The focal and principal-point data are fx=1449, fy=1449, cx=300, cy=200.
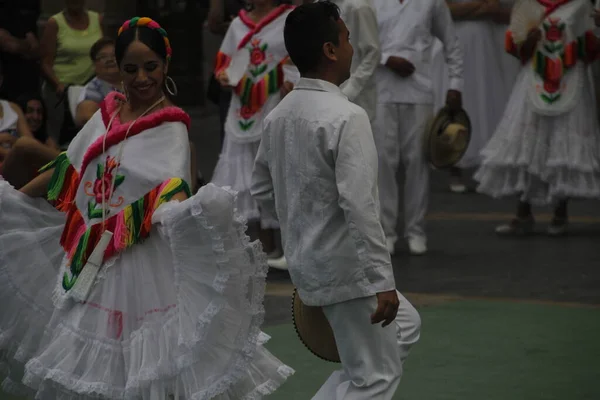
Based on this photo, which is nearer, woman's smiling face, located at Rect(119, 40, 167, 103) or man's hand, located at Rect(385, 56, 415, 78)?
woman's smiling face, located at Rect(119, 40, 167, 103)

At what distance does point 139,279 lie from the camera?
230 inches

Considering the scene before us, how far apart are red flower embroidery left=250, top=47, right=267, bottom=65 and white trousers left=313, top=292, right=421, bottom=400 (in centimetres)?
527

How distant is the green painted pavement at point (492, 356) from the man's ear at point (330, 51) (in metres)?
2.15

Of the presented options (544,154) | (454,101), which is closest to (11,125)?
(454,101)

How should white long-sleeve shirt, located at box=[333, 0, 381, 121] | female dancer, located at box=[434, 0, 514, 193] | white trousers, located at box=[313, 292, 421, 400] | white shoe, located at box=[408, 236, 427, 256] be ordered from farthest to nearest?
female dancer, located at box=[434, 0, 514, 193]
white shoe, located at box=[408, 236, 427, 256]
white long-sleeve shirt, located at box=[333, 0, 381, 121]
white trousers, located at box=[313, 292, 421, 400]

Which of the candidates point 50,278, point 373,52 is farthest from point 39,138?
point 50,278

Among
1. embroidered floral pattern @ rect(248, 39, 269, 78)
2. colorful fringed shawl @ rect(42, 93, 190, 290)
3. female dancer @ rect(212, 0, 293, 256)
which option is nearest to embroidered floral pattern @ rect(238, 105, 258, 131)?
female dancer @ rect(212, 0, 293, 256)

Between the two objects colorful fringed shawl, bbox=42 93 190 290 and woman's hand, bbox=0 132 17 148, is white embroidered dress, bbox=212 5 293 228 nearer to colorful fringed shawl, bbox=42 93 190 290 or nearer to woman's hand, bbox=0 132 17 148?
woman's hand, bbox=0 132 17 148

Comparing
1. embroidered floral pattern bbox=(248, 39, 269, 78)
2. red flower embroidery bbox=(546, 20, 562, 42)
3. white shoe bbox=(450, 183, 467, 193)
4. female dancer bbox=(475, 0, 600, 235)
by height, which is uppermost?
embroidered floral pattern bbox=(248, 39, 269, 78)

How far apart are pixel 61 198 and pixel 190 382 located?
110 cm

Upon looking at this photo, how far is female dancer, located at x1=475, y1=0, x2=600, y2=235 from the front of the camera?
11766mm

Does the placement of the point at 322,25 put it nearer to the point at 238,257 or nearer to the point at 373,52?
the point at 238,257

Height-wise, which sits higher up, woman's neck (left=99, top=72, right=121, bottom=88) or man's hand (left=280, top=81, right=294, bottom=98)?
woman's neck (left=99, top=72, right=121, bottom=88)

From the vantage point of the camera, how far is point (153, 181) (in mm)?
5910
